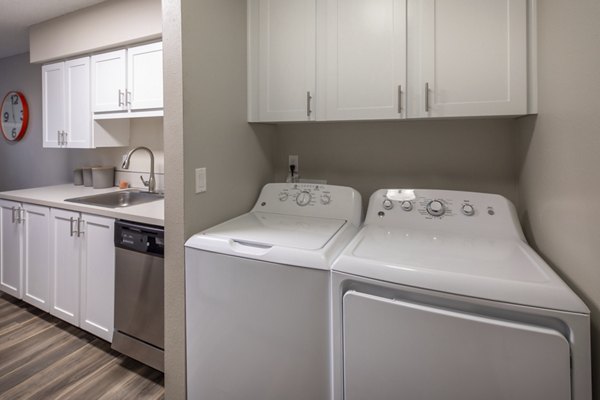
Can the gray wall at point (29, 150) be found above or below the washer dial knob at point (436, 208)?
above

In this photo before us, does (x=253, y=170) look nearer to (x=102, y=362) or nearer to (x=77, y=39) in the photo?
(x=102, y=362)

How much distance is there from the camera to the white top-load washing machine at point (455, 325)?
0.84 m

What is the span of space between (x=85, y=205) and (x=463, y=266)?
6.72 feet

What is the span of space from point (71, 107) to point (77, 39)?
1.71 feet

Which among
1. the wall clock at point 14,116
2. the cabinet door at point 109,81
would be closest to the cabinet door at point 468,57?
the cabinet door at point 109,81

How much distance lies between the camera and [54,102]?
8.90 ft

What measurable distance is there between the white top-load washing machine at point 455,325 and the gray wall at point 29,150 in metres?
3.40

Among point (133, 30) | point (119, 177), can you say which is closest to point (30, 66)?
point (119, 177)

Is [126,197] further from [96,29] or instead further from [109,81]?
[96,29]

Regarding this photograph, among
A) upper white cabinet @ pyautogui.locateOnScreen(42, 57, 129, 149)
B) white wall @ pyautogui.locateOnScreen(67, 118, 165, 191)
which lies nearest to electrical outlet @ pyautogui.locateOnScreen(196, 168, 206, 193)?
white wall @ pyautogui.locateOnScreen(67, 118, 165, 191)

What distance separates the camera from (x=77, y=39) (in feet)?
8.07

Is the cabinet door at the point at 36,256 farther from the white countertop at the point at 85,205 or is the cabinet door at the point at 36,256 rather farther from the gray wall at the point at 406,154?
the gray wall at the point at 406,154

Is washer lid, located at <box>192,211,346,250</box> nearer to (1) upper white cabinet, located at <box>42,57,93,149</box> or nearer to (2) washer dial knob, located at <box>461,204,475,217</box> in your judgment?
(2) washer dial knob, located at <box>461,204,475,217</box>

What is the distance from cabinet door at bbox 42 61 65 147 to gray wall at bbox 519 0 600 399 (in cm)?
323
